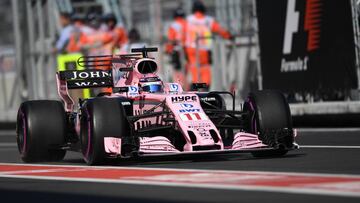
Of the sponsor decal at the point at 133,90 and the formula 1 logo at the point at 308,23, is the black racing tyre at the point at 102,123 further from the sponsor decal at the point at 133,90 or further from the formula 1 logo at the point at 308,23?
the formula 1 logo at the point at 308,23

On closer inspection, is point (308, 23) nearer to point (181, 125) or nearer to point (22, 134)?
point (22, 134)

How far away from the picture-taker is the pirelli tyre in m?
12.3

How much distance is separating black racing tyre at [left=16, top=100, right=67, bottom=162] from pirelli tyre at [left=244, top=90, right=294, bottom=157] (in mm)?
2490

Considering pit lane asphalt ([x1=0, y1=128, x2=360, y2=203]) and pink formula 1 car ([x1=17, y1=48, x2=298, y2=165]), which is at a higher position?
pink formula 1 car ([x1=17, y1=48, x2=298, y2=165])

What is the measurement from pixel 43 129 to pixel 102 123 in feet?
6.16

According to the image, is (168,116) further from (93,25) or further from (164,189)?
(93,25)

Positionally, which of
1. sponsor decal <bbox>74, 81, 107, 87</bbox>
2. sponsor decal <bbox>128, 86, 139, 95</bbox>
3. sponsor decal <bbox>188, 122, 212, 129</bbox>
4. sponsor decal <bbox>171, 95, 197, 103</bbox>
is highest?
sponsor decal <bbox>74, 81, 107, 87</bbox>

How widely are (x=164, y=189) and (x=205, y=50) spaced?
1355cm

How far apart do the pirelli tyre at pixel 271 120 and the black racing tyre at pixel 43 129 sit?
98.0 inches

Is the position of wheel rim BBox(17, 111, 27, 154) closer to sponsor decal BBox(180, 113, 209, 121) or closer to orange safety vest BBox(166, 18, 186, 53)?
sponsor decal BBox(180, 113, 209, 121)

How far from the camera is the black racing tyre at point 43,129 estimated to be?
13484 mm

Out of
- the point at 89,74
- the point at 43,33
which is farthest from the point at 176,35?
the point at 89,74

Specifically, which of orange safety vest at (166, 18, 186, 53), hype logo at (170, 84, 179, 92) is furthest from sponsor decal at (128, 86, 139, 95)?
orange safety vest at (166, 18, 186, 53)

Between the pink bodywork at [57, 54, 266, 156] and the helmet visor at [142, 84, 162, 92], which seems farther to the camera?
the helmet visor at [142, 84, 162, 92]
